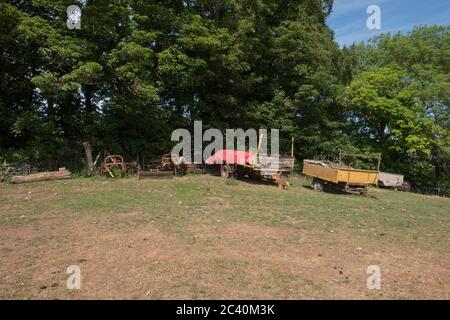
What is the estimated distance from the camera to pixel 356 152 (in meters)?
27.4

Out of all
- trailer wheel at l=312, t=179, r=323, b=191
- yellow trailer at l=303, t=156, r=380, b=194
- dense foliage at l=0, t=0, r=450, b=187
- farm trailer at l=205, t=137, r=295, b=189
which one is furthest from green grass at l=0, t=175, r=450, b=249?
dense foliage at l=0, t=0, r=450, b=187

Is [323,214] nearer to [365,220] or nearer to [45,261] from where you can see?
[365,220]

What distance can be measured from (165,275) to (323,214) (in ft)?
20.5

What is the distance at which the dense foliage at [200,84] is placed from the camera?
60.1 feet

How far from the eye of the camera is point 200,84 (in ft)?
75.7

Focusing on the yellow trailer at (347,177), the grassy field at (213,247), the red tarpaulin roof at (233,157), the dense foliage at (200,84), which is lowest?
the grassy field at (213,247)

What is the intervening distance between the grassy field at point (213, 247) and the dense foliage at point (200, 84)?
298 inches

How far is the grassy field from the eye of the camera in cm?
548

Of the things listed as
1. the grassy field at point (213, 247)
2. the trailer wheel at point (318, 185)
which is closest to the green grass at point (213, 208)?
the grassy field at point (213, 247)

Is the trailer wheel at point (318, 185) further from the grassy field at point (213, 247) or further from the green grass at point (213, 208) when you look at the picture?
the grassy field at point (213, 247)

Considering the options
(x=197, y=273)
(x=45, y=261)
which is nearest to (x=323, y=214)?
(x=197, y=273)

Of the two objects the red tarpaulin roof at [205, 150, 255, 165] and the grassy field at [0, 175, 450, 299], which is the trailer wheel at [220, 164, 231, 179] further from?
the grassy field at [0, 175, 450, 299]

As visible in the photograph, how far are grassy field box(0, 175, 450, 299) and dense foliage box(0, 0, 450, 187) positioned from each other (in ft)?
24.8

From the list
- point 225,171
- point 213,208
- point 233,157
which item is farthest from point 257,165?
point 213,208
